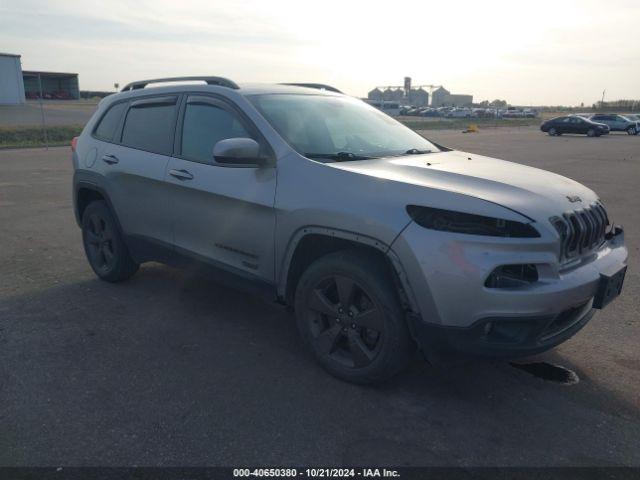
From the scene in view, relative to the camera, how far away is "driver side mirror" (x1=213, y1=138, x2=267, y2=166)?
346cm

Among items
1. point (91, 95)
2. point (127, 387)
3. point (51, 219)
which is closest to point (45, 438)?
point (127, 387)

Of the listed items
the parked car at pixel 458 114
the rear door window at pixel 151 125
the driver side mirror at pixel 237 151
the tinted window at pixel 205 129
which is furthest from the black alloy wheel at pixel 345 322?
the parked car at pixel 458 114

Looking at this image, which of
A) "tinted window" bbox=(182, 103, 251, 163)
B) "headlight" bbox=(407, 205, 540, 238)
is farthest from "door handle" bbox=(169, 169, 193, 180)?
"headlight" bbox=(407, 205, 540, 238)

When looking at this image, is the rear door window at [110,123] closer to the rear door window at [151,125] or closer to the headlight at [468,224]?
the rear door window at [151,125]

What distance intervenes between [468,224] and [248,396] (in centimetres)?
161

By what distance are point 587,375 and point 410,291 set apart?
60.0 inches

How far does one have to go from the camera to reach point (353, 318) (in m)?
3.28

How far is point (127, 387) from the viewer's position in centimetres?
334

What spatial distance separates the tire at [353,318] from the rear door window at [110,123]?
108 inches

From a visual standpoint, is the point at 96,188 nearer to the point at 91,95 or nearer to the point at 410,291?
the point at 410,291

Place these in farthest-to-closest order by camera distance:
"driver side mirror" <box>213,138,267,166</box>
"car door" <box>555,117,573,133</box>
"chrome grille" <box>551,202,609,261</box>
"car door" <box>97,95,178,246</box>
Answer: "car door" <box>555,117,573,133</box> → "car door" <box>97,95,178,246</box> → "driver side mirror" <box>213,138,267,166</box> → "chrome grille" <box>551,202,609,261</box>

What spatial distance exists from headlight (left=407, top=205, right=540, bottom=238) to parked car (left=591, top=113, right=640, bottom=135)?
140 feet

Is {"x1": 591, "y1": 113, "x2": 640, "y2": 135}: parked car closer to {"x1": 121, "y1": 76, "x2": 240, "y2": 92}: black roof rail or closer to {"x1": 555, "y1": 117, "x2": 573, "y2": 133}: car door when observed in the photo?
{"x1": 555, "y1": 117, "x2": 573, "y2": 133}: car door

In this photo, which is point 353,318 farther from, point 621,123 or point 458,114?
point 458,114
